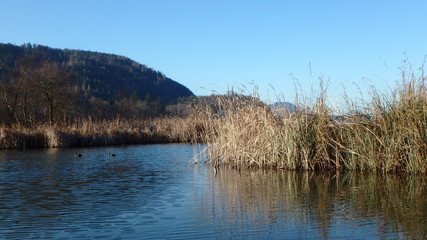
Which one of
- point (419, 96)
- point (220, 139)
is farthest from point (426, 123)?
point (220, 139)

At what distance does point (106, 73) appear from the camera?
368ft

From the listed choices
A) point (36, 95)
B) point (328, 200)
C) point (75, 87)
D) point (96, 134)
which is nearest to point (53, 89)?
point (36, 95)

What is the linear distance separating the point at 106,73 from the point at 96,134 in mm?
89541

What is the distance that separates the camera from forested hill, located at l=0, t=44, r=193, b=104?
9871cm

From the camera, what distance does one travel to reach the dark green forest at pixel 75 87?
102ft

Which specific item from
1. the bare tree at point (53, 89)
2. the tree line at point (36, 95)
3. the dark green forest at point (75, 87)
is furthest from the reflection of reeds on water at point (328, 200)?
the bare tree at point (53, 89)

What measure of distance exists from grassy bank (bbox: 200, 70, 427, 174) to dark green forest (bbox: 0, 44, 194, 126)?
5405 millimetres

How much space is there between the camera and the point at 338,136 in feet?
35.3

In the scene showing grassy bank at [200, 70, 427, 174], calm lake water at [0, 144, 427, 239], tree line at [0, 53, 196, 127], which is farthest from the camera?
tree line at [0, 53, 196, 127]

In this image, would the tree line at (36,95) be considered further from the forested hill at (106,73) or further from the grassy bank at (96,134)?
the forested hill at (106,73)

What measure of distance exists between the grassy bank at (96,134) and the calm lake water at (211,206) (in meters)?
9.83

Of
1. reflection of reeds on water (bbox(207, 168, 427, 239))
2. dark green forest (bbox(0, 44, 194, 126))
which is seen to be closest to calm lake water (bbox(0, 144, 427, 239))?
reflection of reeds on water (bbox(207, 168, 427, 239))

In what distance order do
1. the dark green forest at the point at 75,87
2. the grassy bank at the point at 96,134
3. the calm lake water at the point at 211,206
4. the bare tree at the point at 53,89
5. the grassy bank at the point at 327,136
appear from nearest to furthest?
the calm lake water at the point at 211,206 → the grassy bank at the point at 327,136 → the grassy bank at the point at 96,134 → the bare tree at the point at 53,89 → the dark green forest at the point at 75,87

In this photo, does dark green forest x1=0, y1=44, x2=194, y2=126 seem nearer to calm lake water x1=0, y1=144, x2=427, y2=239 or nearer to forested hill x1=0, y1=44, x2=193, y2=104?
forested hill x1=0, y1=44, x2=193, y2=104
